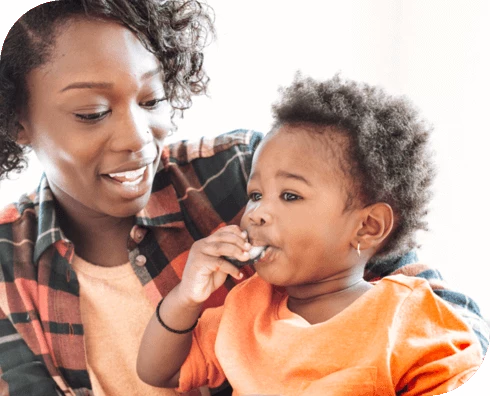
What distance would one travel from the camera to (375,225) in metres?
1.18

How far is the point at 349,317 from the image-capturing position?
1101 mm

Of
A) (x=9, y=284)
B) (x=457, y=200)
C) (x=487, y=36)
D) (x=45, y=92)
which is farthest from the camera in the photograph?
(x=457, y=200)

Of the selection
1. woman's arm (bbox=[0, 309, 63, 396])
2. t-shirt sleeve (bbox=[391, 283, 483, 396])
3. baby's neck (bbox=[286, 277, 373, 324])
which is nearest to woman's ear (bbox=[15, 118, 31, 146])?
woman's arm (bbox=[0, 309, 63, 396])

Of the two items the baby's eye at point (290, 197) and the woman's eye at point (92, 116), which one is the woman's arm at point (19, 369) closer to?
the woman's eye at point (92, 116)

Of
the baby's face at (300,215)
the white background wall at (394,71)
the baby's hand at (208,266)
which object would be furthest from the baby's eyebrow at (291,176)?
the white background wall at (394,71)

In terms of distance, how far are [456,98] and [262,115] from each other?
62cm

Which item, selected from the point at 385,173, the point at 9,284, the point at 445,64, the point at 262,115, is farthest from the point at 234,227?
the point at 445,64

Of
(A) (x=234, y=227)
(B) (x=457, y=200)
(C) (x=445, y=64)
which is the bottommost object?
(B) (x=457, y=200)

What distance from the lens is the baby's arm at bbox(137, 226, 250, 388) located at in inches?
45.8

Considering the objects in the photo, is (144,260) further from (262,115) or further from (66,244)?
(262,115)

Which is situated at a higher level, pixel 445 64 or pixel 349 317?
pixel 445 64

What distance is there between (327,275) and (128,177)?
17.4 inches

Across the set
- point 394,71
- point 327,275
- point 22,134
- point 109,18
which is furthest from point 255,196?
point 394,71

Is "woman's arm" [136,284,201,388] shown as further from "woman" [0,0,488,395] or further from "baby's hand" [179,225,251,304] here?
"woman" [0,0,488,395]
